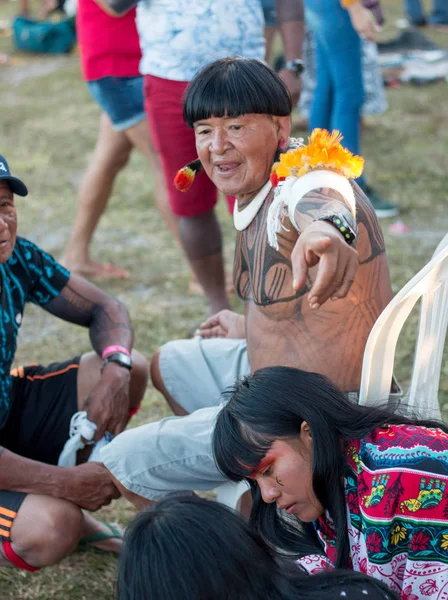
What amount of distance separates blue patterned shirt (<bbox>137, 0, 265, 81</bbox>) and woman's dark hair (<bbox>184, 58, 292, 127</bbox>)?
4.27 feet

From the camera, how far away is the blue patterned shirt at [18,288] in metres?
2.74

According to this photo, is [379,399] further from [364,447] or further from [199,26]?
[199,26]

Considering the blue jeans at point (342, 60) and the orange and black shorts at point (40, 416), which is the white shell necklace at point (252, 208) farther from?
A: the blue jeans at point (342, 60)

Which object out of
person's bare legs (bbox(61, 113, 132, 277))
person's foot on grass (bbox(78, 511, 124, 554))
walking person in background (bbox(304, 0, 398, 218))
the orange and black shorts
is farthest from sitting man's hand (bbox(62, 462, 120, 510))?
walking person in background (bbox(304, 0, 398, 218))

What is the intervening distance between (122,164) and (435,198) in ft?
7.39

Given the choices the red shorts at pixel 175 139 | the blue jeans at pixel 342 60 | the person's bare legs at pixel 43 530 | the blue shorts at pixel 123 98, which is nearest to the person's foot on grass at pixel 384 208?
the blue jeans at pixel 342 60

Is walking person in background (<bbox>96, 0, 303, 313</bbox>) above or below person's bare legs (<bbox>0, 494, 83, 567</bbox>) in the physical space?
above

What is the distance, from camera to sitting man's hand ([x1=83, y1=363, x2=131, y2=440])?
2812 millimetres

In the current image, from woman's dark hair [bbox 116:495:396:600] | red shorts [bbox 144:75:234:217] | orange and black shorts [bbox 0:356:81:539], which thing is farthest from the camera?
red shorts [bbox 144:75:234:217]

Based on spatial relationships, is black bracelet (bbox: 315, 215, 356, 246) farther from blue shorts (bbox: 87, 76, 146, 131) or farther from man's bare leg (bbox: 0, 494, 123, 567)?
blue shorts (bbox: 87, 76, 146, 131)

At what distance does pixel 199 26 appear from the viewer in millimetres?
3689

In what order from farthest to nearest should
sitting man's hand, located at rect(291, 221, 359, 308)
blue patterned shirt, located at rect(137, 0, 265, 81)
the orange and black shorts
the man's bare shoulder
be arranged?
blue patterned shirt, located at rect(137, 0, 265, 81) < the orange and black shorts < the man's bare shoulder < sitting man's hand, located at rect(291, 221, 359, 308)

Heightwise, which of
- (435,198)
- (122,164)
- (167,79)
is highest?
(167,79)

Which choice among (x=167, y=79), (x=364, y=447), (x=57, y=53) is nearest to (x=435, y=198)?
(x=167, y=79)
